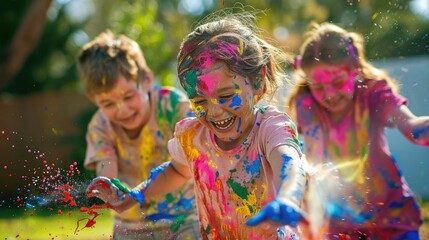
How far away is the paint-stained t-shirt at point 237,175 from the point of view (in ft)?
8.71

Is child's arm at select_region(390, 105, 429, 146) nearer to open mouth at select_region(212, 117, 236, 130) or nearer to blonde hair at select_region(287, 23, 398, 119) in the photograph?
blonde hair at select_region(287, 23, 398, 119)

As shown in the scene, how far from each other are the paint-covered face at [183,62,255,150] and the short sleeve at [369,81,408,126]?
50.6 inches

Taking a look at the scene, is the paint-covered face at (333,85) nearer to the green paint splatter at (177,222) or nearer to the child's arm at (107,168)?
the green paint splatter at (177,222)

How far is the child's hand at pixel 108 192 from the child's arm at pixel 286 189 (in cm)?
76

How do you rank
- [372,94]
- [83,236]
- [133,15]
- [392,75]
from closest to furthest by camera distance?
[83,236], [372,94], [392,75], [133,15]

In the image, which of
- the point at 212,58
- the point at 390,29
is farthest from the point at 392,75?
the point at 212,58

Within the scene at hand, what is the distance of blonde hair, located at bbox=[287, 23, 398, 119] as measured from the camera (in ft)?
13.2

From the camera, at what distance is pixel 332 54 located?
13.2 ft

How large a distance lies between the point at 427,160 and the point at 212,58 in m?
3.55

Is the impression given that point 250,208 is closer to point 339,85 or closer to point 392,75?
point 339,85

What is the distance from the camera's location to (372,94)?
3914 millimetres

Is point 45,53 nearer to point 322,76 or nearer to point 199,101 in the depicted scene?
point 322,76

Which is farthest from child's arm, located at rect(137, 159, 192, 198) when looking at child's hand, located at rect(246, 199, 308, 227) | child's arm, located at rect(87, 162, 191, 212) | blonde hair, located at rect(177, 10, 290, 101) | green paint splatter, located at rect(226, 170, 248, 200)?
child's hand, located at rect(246, 199, 308, 227)

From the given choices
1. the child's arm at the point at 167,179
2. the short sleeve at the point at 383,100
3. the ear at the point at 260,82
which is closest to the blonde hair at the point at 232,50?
the ear at the point at 260,82
